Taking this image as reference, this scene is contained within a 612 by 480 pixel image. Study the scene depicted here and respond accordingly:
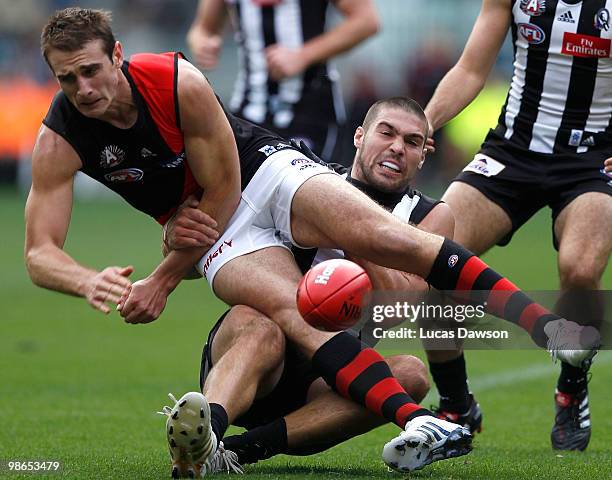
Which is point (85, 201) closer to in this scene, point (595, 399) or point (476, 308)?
point (595, 399)

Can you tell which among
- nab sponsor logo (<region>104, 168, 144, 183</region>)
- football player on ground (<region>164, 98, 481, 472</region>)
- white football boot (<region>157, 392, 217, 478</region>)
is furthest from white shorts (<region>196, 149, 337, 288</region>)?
white football boot (<region>157, 392, 217, 478</region>)

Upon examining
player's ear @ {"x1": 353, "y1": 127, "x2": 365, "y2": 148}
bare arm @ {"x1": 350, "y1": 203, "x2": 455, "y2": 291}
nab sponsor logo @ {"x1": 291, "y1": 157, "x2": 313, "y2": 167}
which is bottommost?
bare arm @ {"x1": 350, "y1": 203, "x2": 455, "y2": 291}

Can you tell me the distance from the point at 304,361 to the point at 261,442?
0.45 m

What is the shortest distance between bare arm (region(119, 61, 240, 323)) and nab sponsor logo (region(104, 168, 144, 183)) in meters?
0.27

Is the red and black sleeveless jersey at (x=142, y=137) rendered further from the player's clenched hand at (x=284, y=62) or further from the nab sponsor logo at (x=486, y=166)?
the player's clenched hand at (x=284, y=62)

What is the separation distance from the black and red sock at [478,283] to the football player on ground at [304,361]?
404 mm

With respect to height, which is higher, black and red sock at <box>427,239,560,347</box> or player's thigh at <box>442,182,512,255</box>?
black and red sock at <box>427,239,560,347</box>

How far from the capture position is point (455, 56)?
23875 millimetres

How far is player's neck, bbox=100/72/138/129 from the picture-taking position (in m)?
5.65

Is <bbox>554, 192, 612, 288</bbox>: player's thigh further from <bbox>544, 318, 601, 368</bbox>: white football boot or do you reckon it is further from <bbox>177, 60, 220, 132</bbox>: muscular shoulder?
<bbox>177, 60, 220, 132</bbox>: muscular shoulder

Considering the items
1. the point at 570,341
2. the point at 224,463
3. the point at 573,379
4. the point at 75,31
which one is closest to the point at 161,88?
the point at 75,31

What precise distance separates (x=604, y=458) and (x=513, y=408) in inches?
74.1

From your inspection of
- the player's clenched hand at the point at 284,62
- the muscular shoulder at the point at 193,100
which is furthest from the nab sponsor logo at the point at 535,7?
the muscular shoulder at the point at 193,100

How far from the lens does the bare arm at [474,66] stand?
694 centimetres
